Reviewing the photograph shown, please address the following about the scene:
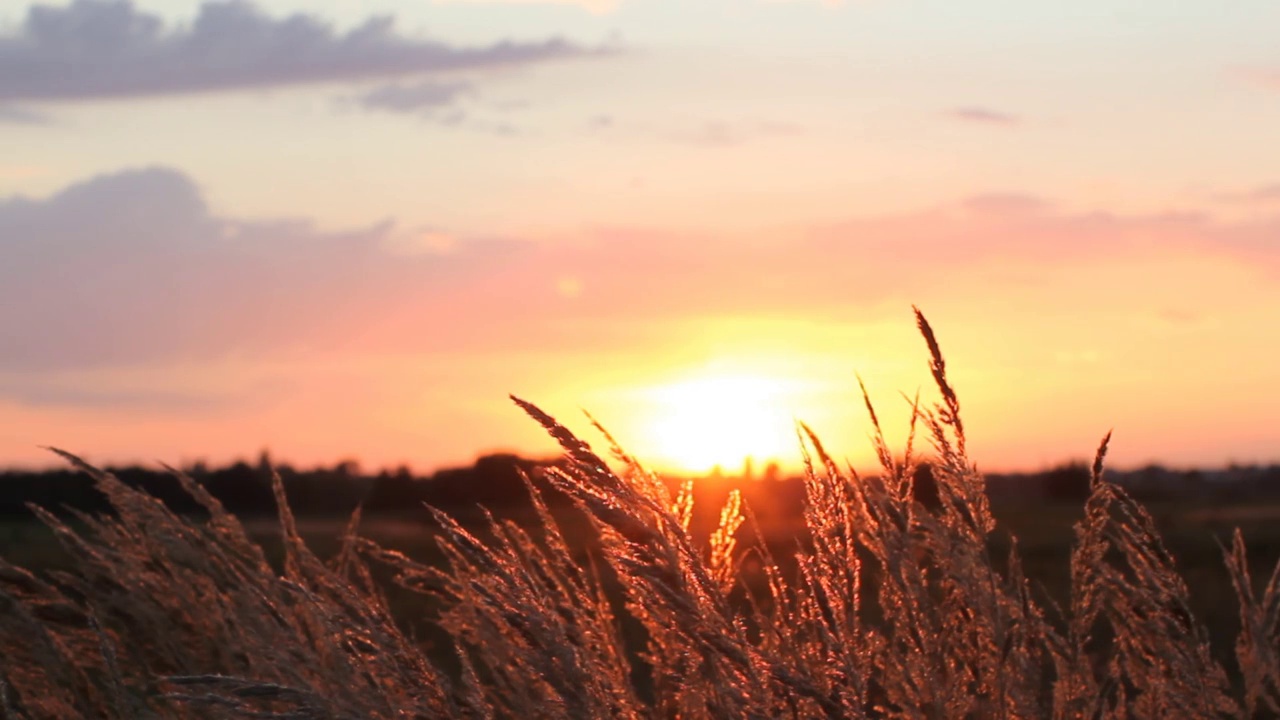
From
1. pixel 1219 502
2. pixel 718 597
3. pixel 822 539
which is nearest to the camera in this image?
pixel 718 597

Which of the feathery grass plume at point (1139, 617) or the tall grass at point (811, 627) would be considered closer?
the tall grass at point (811, 627)

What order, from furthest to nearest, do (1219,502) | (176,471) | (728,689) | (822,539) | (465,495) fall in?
(1219,502) < (465,495) < (176,471) < (822,539) < (728,689)

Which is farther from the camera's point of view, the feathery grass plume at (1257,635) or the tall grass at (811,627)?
the feathery grass plume at (1257,635)

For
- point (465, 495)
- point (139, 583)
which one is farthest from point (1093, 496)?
point (465, 495)

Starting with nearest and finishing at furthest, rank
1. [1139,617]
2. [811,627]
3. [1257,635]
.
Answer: [1257,635]
[1139,617]
[811,627]

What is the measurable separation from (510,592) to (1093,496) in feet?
3.20

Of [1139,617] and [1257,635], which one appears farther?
[1139,617]

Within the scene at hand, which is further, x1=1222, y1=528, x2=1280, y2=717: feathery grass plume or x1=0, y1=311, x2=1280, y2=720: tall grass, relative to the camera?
x1=1222, y1=528, x2=1280, y2=717: feathery grass plume

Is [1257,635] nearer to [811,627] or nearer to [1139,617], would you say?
[1139,617]

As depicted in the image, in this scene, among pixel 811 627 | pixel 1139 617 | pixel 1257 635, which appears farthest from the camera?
pixel 811 627

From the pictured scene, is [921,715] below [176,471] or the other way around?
below

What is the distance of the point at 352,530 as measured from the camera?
3.98m

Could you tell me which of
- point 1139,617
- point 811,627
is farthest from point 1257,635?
point 811,627

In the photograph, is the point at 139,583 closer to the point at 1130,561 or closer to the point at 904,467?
the point at 904,467
